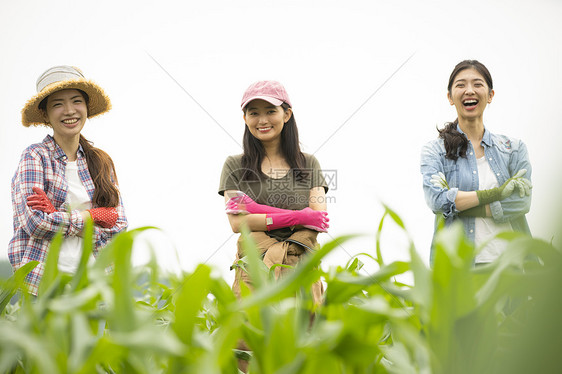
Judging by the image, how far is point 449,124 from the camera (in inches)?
62.4

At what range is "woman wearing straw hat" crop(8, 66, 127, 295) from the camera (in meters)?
1.25

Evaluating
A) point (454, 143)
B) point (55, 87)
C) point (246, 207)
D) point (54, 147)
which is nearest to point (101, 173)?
point (54, 147)

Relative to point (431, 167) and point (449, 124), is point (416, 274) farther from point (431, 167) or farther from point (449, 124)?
A: point (449, 124)

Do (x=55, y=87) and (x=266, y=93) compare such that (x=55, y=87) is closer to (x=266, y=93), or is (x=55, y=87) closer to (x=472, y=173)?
(x=266, y=93)

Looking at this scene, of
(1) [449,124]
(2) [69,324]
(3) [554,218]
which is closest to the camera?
(3) [554,218]

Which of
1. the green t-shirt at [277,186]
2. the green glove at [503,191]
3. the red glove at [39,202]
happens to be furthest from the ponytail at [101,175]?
the green glove at [503,191]

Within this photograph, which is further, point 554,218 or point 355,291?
point 355,291

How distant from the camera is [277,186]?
4.66ft

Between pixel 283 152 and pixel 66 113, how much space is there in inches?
23.5

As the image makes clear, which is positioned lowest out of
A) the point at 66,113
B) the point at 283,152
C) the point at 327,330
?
the point at 327,330

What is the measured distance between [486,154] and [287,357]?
4.61 feet

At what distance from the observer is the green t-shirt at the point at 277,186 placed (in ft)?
4.64

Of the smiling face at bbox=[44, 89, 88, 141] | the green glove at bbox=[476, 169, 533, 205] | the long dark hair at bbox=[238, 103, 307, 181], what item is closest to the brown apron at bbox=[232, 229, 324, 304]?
the long dark hair at bbox=[238, 103, 307, 181]

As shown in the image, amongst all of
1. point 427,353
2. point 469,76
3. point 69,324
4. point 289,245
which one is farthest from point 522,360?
point 469,76
